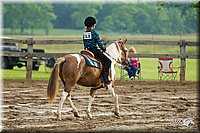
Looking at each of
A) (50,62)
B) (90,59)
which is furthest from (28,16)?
(90,59)

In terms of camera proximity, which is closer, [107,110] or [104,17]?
[107,110]

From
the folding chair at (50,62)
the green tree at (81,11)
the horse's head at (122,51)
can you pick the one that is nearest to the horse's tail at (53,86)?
the horse's head at (122,51)

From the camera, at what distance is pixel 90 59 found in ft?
33.9

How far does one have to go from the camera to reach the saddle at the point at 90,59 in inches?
404

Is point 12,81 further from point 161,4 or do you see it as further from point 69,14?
point 69,14

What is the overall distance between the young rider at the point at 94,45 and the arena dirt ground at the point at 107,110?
2.95 feet

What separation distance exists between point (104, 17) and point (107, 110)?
51573 millimetres

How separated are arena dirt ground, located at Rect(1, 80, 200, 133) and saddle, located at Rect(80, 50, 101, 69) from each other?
3.36 feet

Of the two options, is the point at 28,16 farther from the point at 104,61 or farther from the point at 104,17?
the point at 104,61

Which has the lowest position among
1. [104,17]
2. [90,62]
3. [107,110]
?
[107,110]

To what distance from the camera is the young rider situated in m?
10.4

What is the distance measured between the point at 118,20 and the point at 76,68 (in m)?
53.3

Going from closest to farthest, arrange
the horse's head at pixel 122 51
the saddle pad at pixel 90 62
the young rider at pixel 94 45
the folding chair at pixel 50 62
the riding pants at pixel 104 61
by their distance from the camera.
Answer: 1. the saddle pad at pixel 90 62
2. the young rider at pixel 94 45
3. the riding pants at pixel 104 61
4. the horse's head at pixel 122 51
5. the folding chair at pixel 50 62

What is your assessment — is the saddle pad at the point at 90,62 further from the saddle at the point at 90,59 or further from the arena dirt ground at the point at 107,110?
the arena dirt ground at the point at 107,110
